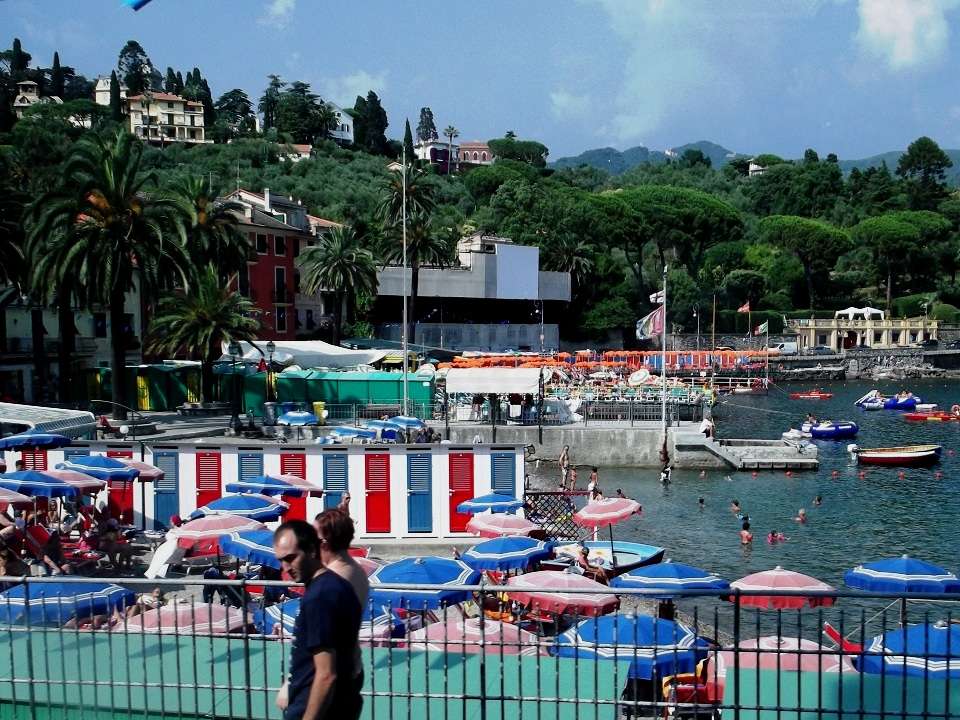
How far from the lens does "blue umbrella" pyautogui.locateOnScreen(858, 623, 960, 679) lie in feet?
23.4

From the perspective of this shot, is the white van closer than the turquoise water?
No

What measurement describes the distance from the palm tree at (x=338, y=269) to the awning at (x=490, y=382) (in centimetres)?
2466

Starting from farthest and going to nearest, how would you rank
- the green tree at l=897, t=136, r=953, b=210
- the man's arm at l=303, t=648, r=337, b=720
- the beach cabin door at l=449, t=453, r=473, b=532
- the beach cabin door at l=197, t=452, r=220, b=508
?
the green tree at l=897, t=136, r=953, b=210 < the beach cabin door at l=197, t=452, r=220, b=508 < the beach cabin door at l=449, t=453, r=473, b=532 < the man's arm at l=303, t=648, r=337, b=720

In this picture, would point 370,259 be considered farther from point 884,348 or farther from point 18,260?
point 884,348

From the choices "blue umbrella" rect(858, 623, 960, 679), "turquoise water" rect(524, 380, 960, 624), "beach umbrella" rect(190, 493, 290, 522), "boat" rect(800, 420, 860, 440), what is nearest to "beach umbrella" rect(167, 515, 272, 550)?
"beach umbrella" rect(190, 493, 290, 522)

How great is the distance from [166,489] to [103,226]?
59.2 feet

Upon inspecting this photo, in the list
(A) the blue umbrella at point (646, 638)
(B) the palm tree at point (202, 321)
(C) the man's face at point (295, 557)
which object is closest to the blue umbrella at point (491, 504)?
(A) the blue umbrella at point (646, 638)

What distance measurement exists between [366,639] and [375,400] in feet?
125

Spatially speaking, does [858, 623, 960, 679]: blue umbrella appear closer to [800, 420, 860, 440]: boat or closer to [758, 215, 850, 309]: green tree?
[800, 420, 860, 440]: boat

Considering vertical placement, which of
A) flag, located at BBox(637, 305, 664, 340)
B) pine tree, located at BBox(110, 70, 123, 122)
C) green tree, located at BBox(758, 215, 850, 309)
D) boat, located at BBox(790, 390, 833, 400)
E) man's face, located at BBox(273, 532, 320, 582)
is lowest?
boat, located at BBox(790, 390, 833, 400)

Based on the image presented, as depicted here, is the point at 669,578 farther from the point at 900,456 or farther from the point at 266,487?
the point at 900,456

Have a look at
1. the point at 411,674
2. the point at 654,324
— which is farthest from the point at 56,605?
the point at 654,324

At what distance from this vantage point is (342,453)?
24234mm

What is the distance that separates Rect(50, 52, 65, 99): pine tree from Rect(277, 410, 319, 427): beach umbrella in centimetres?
15344
